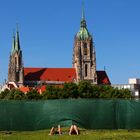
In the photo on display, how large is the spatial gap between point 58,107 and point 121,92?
88.6 metres

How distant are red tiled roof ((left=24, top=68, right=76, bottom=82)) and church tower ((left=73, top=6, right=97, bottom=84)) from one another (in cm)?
333

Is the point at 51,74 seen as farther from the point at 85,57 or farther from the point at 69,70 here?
the point at 85,57

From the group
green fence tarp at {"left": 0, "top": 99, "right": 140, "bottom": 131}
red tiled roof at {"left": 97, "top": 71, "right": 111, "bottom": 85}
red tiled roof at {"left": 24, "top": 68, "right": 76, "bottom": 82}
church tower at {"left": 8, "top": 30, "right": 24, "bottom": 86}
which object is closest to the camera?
green fence tarp at {"left": 0, "top": 99, "right": 140, "bottom": 131}

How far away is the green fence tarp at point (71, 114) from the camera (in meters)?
35.5

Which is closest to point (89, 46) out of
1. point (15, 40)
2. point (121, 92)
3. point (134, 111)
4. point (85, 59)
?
point (85, 59)

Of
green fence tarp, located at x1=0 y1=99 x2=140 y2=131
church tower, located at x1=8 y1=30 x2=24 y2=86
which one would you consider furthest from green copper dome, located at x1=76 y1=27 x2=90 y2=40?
green fence tarp, located at x1=0 y1=99 x2=140 y2=131

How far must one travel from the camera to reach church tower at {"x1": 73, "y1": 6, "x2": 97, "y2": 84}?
177m

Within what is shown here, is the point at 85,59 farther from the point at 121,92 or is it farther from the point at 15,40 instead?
the point at 121,92

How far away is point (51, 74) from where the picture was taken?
18338cm

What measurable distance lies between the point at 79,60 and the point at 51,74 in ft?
38.9

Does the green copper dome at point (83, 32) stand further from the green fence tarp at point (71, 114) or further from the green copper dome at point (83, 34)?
the green fence tarp at point (71, 114)

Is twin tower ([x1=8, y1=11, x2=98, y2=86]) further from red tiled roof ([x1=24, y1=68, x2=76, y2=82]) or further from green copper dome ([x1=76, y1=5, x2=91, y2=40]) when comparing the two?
red tiled roof ([x1=24, y1=68, x2=76, y2=82])

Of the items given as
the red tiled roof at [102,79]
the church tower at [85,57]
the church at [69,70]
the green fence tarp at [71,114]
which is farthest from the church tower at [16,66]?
the green fence tarp at [71,114]


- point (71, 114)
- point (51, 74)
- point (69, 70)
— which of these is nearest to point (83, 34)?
point (69, 70)
